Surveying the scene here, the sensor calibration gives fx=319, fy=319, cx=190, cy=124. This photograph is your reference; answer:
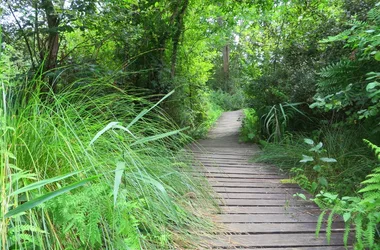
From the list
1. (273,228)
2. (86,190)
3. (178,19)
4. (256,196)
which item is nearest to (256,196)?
(256,196)

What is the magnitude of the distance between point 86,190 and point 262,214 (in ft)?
5.53

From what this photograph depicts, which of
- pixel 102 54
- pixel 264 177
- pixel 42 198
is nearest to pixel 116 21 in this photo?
pixel 102 54

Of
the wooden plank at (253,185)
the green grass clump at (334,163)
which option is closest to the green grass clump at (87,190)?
the wooden plank at (253,185)

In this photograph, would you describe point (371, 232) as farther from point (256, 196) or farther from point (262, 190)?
point (262, 190)

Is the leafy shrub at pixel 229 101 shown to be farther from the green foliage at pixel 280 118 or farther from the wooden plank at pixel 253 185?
the wooden plank at pixel 253 185

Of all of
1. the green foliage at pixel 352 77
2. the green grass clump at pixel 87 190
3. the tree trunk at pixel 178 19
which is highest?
the tree trunk at pixel 178 19

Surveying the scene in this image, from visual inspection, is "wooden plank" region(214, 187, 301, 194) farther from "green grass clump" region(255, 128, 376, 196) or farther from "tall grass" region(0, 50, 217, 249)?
"tall grass" region(0, 50, 217, 249)

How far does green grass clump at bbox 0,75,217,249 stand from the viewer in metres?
1.17

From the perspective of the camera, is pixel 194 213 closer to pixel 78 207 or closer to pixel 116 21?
pixel 78 207

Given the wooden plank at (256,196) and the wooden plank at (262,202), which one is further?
the wooden plank at (256,196)

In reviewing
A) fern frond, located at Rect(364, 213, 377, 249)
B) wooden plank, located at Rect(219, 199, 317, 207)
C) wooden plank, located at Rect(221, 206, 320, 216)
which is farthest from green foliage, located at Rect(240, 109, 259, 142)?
fern frond, located at Rect(364, 213, 377, 249)

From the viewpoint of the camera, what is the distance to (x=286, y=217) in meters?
2.51

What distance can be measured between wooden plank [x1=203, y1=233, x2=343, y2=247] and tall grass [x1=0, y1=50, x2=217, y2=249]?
0.20 m

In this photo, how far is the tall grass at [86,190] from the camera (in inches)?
45.8
